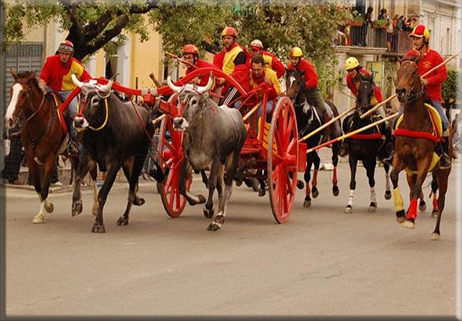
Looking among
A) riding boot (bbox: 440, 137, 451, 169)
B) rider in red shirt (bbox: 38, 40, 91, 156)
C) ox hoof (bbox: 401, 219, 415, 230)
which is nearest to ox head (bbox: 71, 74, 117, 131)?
rider in red shirt (bbox: 38, 40, 91, 156)

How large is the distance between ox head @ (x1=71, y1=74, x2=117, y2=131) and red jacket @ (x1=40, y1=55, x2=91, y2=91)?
146cm

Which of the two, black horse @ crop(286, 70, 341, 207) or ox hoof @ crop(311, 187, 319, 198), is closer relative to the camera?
black horse @ crop(286, 70, 341, 207)

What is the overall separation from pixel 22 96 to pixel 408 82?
4906 millimetres

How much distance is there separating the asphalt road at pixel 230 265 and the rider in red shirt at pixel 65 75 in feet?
4.22

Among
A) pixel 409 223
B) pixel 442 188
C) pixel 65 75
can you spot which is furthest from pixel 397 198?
pixel 65 75

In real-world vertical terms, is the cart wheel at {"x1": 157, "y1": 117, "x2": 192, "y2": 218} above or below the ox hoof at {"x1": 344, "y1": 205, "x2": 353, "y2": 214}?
above

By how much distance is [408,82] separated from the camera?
14.8m

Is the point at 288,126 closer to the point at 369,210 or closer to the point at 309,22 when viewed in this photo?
the point at 369,210

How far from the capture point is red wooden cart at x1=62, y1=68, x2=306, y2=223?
16750 mm

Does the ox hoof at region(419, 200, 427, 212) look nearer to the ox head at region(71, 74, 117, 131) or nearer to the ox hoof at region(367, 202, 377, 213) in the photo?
the ox hoof at region(367, 202, 377, 213)

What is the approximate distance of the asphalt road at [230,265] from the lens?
10344 mm

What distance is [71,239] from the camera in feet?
47.5

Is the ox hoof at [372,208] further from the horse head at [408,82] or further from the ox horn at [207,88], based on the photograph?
the ox horn at [207,88]

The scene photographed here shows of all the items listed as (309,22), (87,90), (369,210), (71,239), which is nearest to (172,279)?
(71,239)
